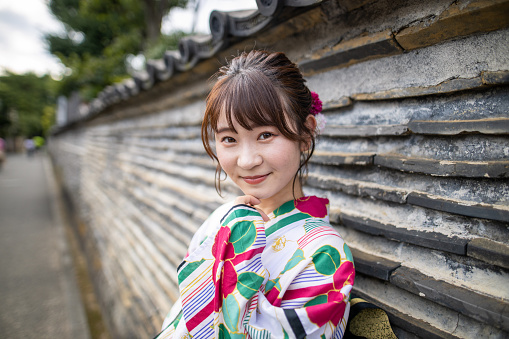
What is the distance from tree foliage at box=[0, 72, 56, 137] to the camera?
39875 millimetres

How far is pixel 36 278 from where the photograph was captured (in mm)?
7035

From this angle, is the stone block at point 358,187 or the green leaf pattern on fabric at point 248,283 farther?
the stone block at point 358,187

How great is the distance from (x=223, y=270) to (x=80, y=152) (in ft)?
35.8

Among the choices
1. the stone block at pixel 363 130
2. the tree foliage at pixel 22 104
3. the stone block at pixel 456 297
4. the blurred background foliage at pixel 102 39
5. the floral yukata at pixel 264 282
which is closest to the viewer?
the stone block at pixel 456 297

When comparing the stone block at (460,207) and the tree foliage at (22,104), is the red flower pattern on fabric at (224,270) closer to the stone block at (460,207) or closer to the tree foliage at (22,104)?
the stone block at (460,207)

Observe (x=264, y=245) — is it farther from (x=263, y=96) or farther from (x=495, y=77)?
(x=495, y=77)

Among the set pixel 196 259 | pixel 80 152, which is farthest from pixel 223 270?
pixel 80 152

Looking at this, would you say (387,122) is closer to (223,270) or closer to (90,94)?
(223,270)

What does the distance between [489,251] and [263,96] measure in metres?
0.86

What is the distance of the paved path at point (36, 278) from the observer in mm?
5281

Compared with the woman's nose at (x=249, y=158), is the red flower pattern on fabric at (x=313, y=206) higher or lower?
lower


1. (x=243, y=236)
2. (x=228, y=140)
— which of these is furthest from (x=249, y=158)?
(x=243, y=236)

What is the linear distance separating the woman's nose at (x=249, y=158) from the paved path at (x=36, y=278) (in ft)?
17.7

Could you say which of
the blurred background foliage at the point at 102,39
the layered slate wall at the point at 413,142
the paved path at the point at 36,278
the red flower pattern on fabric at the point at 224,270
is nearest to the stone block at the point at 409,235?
the layered slate wall at the point at 413,142
